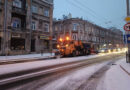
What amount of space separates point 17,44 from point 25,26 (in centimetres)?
401

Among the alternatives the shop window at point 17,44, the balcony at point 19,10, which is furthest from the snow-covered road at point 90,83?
the balcony at point 19,10

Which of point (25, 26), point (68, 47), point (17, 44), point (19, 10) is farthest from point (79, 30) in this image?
point (17, 44)

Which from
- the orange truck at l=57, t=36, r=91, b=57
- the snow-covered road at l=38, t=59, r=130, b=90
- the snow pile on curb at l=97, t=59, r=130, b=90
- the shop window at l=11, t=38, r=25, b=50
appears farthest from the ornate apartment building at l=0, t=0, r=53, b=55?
the snow pile on curb at l=97, t=59, r=130, b=90

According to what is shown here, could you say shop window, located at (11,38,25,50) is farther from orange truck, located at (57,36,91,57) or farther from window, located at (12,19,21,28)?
orange truck, located at (57,36,91,57)

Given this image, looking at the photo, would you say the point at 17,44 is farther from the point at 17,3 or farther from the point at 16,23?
the point at 17,3

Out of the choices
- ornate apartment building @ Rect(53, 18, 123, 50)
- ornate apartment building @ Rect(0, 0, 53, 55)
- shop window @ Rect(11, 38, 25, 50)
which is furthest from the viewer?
ornate apartment building @ Rect(53, 18, 123, 50)

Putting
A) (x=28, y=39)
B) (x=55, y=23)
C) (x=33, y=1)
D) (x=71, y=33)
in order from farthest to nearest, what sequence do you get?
(x=55, y=23) → (x=71, y=33) → (x=33, y=1) → (x=28, y=39)

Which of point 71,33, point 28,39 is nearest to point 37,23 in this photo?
point 28,39

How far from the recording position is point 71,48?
17219 millimetres

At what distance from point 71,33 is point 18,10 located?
19189 millimetres

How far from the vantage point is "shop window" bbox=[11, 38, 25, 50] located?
19109mm

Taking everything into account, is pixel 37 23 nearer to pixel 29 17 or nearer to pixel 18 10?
pixel 29 17

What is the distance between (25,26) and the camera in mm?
21125

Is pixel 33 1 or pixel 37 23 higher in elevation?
pixel 33 1
